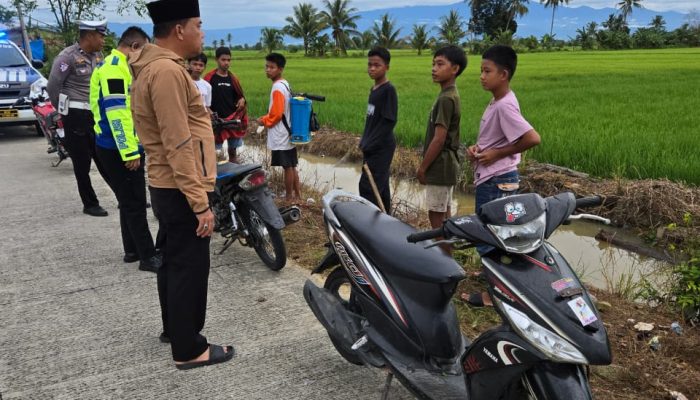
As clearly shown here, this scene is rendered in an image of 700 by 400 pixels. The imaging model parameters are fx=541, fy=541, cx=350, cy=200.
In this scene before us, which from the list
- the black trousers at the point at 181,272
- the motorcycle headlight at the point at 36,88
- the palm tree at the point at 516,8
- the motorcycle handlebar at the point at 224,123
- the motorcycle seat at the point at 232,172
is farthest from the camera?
the palm tree at the point at 516,8

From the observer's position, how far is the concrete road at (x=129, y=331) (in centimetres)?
263

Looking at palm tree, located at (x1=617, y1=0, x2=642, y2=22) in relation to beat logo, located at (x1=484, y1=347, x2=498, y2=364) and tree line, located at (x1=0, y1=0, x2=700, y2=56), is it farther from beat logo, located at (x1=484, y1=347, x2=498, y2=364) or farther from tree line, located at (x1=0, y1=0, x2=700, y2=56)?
beat logo, located at (x1=484, y1=347, x2=498, y2=364)

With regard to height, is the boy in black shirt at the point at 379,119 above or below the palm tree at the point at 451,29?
below

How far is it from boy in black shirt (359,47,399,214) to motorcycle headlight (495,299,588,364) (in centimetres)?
279

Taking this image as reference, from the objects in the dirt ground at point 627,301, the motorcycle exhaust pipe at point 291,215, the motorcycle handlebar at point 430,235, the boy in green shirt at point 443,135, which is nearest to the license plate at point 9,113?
the dirt ground at point 627,301

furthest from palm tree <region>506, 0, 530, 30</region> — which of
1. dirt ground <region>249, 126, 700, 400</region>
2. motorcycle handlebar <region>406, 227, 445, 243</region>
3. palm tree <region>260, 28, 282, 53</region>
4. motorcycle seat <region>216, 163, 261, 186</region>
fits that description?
motorcycle handlebar <region>406, 227, 445, 243</region>

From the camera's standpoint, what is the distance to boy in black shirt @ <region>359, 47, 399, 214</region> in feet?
14.6

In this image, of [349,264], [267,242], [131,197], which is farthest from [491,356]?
[131,197]

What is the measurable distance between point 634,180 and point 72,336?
5.76 metres

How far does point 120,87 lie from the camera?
3814 mm

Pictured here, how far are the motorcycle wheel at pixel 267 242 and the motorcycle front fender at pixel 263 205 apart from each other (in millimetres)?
51

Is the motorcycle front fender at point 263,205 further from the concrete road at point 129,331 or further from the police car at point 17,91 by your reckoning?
the police car at point 17,91

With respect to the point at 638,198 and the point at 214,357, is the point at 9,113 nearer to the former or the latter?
the point at 214,357

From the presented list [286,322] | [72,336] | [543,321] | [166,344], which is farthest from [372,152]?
[543,321]
